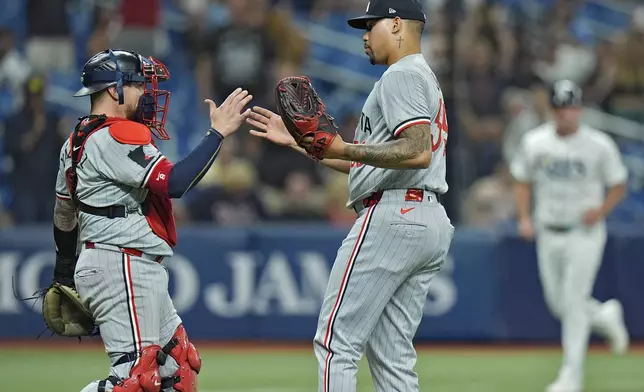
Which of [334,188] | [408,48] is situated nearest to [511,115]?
[334,188]

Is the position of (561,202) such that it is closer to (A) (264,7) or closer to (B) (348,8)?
(A) (264,7)

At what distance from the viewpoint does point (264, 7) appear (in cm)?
1594

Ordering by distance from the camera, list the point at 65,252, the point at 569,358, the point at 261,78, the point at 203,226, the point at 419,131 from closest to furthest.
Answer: the point at 419,131
the point at 65,252
the point at 569,358
the point at 203,226
the point at 261,78

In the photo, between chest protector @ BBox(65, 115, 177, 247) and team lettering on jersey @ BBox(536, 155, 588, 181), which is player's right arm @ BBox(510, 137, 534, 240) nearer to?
team lettering on jersey @ BBox(536, 155, 588, 181)

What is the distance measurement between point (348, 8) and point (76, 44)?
162 inches

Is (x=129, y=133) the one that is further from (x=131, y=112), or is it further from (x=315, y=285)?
(x=315, y=285)

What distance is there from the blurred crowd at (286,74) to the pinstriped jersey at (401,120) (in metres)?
7.67

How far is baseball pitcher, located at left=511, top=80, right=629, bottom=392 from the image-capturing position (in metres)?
10.1

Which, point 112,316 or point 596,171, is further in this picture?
point 596,171

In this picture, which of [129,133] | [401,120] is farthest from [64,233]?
[401,120]

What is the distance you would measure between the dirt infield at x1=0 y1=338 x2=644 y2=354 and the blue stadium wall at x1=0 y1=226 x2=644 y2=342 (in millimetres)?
79

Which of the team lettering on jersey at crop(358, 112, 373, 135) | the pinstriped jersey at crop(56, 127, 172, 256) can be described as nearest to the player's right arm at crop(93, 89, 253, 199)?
the pinstriped jersey at crop(56, 127, 172, 256)

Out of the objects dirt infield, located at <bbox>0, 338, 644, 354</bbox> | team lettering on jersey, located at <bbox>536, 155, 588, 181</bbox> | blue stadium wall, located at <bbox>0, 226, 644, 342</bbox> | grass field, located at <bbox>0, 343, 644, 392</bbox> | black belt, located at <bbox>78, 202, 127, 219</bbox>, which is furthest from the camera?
blue stadium wall, located at <bbox>0, 226, 644, 342</bbox>

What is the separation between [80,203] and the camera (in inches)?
242
